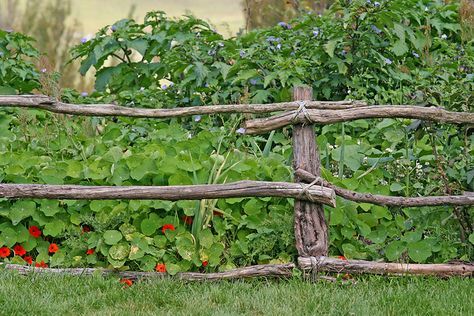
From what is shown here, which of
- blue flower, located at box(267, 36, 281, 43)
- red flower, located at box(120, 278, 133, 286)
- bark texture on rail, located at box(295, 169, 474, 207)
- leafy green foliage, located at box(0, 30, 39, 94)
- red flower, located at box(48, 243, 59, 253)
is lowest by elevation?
red flower, located at box(120, 278, 133, 286)

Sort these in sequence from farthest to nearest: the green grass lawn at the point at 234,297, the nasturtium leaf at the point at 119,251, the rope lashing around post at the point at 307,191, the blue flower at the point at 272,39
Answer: the blue flower at the point at 272,39
the nasturtium leaf at the point at 119,251
the rope lashing around post at the point at 307,191
the green grass lawn at the point at 234,297

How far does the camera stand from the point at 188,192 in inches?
188

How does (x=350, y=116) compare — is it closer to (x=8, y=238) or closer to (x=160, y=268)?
(x=160, y=268)

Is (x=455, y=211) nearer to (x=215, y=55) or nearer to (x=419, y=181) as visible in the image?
(x=419, y=181)

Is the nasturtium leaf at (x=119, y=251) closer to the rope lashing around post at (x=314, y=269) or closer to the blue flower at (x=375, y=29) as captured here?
the rope lashing around post at (x=314, y=269)

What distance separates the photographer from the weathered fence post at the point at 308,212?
4801 millimetres

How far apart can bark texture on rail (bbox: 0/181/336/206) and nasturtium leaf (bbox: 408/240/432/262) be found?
643 mm

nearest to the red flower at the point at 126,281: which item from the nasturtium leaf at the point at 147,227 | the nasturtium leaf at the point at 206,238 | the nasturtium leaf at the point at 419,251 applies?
the nasturtium leaf at the point at 147,227

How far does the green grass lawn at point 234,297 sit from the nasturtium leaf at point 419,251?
0.18 metres

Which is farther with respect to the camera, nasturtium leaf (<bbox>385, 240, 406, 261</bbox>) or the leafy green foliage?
the leafy green foliage

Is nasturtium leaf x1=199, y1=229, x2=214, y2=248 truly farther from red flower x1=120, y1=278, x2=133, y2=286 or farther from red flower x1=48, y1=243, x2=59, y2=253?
red flower x1=48, y1=243, x2=59, y2=253

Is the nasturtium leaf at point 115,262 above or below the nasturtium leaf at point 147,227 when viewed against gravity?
below

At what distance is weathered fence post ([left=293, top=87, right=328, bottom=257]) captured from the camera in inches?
189

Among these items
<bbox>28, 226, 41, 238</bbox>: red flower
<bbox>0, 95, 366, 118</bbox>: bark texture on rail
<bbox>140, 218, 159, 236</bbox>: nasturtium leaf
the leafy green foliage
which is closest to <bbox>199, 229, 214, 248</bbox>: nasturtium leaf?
<bbox>140, 218, 159, 236</bbox>: nasturtium leaf
